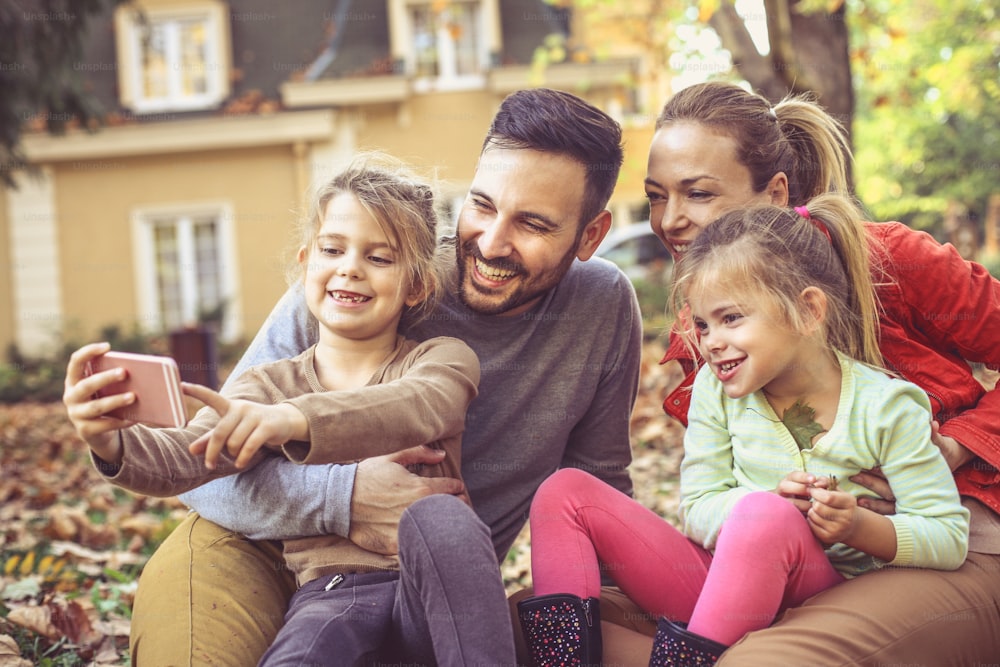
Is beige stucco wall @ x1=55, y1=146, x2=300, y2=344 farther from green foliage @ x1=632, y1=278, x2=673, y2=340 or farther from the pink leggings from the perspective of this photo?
the pink leggings

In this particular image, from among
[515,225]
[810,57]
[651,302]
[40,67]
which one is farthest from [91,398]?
[651,302]

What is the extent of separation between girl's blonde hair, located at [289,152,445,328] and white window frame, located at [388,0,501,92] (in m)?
13.0

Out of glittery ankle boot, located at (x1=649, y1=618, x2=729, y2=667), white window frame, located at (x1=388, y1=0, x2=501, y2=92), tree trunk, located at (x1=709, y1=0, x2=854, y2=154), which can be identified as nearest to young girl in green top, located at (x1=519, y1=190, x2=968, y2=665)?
glittery ankle boot, located at (x1=649, y1=618, x2=729, y2=667)

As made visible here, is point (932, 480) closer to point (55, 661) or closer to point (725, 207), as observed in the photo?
point (725, 207)

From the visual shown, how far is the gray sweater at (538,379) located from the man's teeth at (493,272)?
14 cm

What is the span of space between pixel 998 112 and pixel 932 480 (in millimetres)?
22533

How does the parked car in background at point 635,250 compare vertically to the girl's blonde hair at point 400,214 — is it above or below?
below

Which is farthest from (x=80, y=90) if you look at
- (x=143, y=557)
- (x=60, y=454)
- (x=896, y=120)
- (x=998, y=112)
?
(x=998, y=112)

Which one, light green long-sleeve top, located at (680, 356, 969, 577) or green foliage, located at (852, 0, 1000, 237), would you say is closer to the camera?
light green long-sleeve top, located at (680, 356, 969, 577)

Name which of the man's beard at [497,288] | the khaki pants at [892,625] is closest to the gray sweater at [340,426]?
the man's beard at [497,288]

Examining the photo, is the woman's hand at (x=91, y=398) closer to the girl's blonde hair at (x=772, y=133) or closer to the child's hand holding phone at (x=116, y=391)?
the child's hand holding phone at (x=116, y=391)

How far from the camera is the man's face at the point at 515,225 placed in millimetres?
2674

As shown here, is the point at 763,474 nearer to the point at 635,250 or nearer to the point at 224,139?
the point at 635,250

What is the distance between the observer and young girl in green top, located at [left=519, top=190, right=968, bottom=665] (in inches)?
81.8
